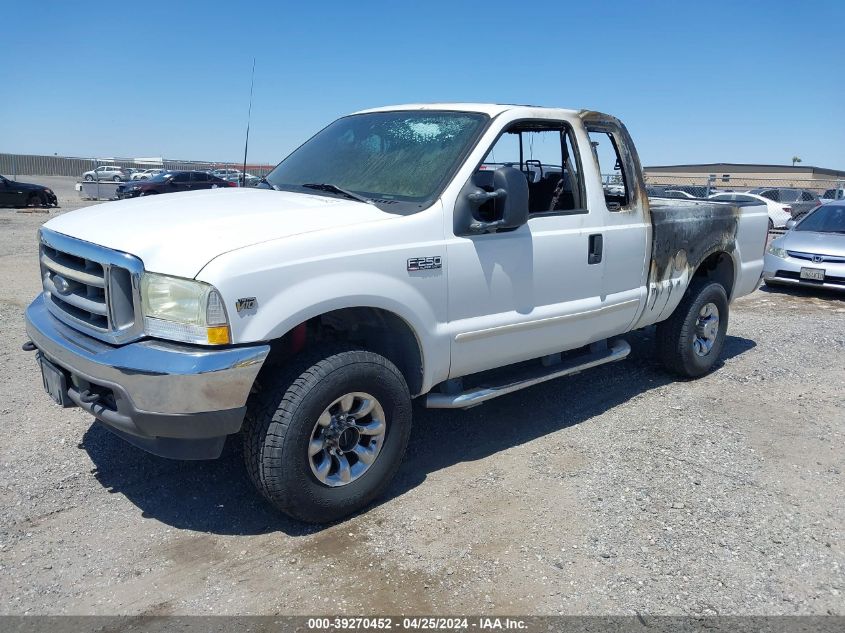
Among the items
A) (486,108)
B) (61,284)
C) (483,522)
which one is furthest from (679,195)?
(61,284)

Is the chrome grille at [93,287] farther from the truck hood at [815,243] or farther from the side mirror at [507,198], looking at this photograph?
the truck hood at [815,243]

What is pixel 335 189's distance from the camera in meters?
4.18

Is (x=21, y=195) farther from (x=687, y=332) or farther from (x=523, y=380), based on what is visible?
(x=523, y=380)

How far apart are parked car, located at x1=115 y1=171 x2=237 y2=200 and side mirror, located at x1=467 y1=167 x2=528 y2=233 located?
24.9 m

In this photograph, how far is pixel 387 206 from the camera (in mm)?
3822

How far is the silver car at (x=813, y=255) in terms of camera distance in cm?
1021

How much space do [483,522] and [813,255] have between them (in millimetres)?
8942

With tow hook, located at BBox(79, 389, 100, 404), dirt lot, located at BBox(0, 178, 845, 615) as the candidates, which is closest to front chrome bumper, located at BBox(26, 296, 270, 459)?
tow hook, located at BBox(79, 389, 100, 404)

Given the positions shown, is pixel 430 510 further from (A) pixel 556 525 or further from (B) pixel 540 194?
(B) pixel 540 194

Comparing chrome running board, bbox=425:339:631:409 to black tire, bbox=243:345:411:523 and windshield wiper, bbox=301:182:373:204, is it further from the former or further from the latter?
windshield wiper, bbox=301:182:373:204

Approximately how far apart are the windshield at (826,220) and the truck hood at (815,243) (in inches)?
10.8

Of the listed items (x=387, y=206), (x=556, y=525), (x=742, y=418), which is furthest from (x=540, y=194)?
(x=556, y=525)

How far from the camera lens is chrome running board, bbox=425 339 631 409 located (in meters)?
4.07

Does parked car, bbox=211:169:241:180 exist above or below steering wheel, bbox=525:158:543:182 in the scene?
below
